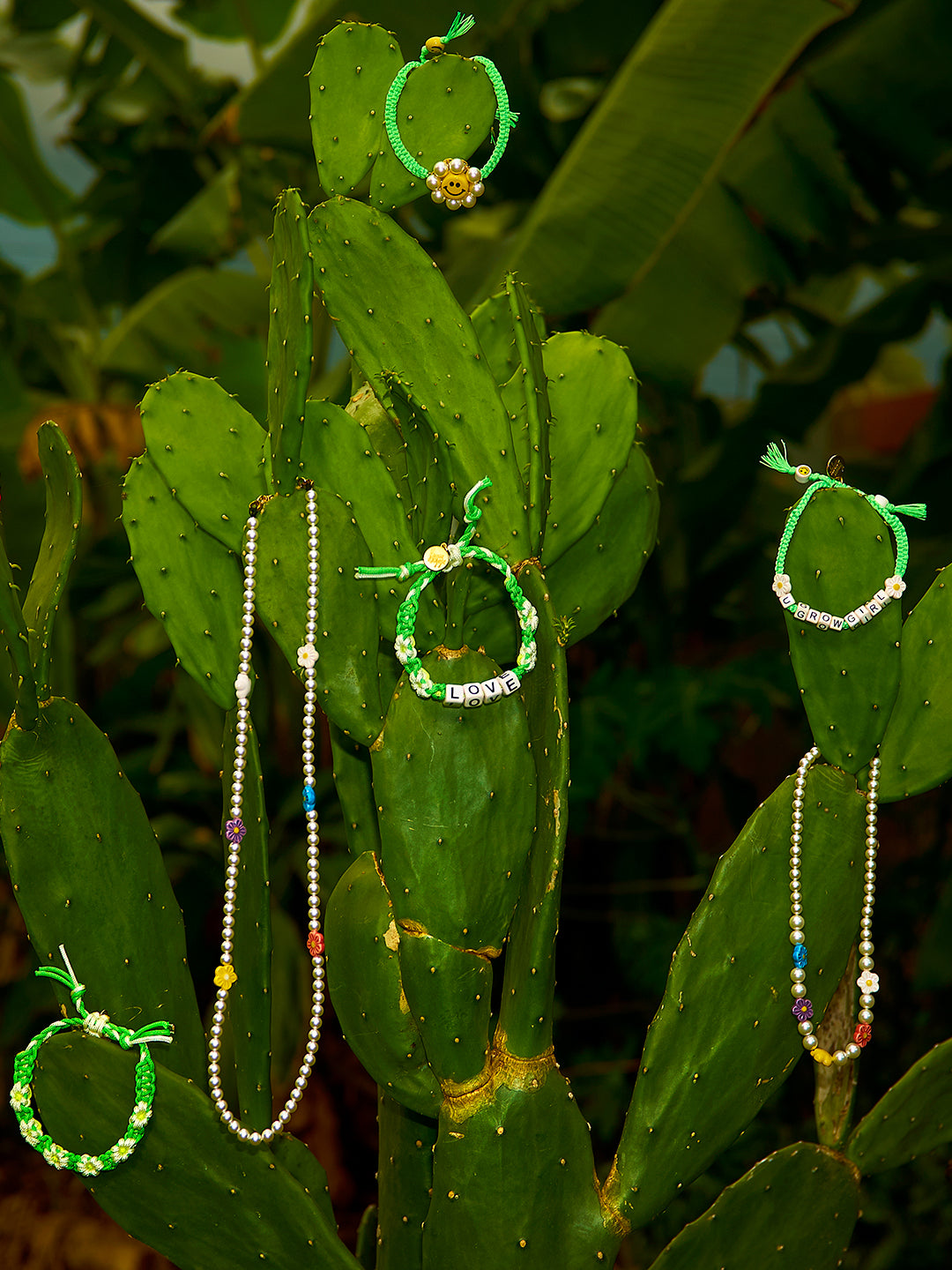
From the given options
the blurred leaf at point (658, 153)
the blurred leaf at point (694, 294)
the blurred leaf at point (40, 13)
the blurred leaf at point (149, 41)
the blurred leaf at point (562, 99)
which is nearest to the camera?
the blurred leaf at point (658, 153)

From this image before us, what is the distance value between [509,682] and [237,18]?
9.63 ft

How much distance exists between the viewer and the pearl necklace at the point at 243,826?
61cm

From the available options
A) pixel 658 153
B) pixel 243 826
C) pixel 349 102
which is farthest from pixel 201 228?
pixel 243 826

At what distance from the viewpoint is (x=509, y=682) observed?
56cm

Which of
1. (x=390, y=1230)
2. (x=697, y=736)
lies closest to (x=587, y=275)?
(x=697, y=736)

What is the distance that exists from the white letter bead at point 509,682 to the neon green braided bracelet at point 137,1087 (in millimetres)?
275

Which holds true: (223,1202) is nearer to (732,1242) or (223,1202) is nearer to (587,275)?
(732,1242)

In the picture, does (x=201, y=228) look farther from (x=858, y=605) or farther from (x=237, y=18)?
(x=858, y=605)

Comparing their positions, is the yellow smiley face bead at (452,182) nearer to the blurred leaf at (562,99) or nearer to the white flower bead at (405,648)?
the white flower bead at (405,648)

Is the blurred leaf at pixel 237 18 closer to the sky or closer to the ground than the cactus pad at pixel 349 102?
closer to the ground

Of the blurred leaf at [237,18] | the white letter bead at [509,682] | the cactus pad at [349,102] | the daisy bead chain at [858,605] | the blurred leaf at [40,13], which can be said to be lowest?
the blurred leaf at [237,18]

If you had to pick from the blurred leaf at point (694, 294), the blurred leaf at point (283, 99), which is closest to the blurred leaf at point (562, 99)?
the blurred leaf at point (694, 294)

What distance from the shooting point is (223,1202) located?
0.64 m

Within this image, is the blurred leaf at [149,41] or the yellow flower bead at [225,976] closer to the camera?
the yellow flower bead at [225,976]
